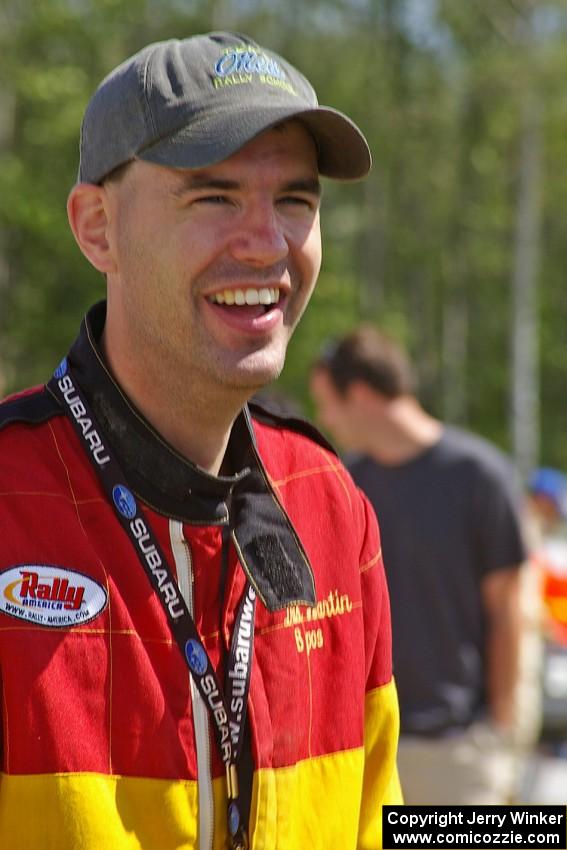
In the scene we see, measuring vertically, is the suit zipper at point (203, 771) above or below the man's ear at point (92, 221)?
below

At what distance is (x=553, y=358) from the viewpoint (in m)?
38.3

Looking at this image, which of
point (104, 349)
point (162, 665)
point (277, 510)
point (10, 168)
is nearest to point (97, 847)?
point (162, 665)

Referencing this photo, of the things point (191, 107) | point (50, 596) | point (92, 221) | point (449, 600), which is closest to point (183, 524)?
point (50, 596)

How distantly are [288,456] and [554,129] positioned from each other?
32.8 meters

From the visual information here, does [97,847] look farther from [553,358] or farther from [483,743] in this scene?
[553,358]

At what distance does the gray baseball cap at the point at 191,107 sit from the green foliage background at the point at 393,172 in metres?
22.0

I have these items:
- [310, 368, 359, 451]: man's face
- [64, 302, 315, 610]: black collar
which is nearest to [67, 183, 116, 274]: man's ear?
[64, 302, 315, 610]: black collar

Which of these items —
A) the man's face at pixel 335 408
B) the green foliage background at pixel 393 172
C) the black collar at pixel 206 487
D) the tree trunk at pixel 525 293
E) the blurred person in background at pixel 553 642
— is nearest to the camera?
the black collar at pixel 206 487

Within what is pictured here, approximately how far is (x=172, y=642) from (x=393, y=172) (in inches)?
1394

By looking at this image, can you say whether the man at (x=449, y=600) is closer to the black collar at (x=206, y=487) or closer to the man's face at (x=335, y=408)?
the man's face at (x=335, y=408)

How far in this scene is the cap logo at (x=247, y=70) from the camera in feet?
7.38

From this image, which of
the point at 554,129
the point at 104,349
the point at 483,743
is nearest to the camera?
the point at 104,349

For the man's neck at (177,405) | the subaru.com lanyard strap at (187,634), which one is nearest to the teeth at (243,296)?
the man's neck at (177,405)

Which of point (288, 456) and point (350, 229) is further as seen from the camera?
point (350, 229)
